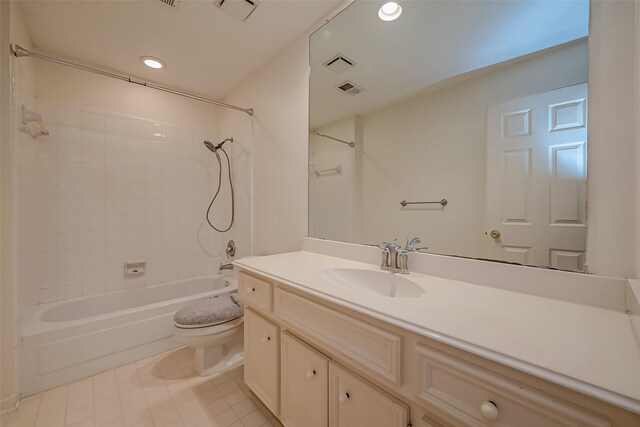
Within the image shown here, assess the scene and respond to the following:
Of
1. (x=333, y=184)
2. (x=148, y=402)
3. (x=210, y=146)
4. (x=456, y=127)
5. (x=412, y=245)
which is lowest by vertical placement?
(x=148, y=402)

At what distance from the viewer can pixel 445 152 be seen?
1101 mm

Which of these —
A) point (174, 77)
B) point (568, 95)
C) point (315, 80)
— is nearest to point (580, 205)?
point (568, 95)

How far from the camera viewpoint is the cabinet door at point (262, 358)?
1.11 meters

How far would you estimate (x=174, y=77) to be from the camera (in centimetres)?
223

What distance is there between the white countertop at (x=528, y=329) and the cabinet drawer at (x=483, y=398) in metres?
0.06

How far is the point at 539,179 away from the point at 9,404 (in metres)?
2.77

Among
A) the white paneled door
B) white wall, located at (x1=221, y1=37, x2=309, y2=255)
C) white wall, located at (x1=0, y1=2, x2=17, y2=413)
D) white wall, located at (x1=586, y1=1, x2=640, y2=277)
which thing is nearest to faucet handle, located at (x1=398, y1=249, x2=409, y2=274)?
the white paneled door

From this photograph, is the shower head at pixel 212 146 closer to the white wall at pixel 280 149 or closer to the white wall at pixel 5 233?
the white wall at pixel 280 149

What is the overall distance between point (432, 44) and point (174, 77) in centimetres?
224

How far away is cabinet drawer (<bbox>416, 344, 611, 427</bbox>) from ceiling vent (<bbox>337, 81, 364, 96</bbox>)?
4.52 ft

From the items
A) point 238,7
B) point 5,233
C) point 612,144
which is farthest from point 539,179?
point 5,233

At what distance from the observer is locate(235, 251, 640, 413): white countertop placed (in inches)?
16.4

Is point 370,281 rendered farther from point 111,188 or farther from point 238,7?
point 111,188

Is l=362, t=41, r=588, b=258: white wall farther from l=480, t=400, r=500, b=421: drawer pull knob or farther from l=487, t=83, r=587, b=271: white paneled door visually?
l=480, t=400, r=500, b=421: drawer pull knob
